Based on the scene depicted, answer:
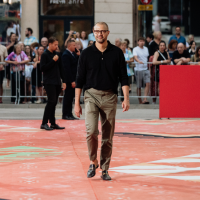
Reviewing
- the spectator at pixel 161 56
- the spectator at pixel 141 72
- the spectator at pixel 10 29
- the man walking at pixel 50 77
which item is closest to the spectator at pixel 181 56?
the spectator at pixel 161 56

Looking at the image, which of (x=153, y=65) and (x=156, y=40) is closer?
(x=153, y=65)

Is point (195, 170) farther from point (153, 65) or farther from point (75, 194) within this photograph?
point (153, 65)

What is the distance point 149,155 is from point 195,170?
1.19m

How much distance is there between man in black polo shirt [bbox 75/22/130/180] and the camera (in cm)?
594

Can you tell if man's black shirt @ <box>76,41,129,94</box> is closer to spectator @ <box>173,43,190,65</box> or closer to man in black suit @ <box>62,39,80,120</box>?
man in black suit @ <box>62,39,80,120</box>

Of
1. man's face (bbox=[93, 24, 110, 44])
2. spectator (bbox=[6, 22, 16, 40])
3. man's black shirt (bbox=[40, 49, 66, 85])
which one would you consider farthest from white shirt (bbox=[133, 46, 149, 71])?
man's face (bbox=[93, 24, 110, 44])

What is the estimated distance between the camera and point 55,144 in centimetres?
862

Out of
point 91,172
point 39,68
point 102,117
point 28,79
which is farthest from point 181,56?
point 91,172

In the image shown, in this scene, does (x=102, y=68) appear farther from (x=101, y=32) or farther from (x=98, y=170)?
(x=98, y=170)

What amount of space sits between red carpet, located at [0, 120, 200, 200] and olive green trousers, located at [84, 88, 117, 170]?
318 mm

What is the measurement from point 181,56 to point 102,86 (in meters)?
9.24

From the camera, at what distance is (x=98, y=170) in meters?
6.52

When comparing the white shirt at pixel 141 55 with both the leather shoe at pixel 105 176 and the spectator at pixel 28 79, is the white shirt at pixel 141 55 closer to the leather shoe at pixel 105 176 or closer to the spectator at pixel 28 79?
the spectator at pixel 28 79

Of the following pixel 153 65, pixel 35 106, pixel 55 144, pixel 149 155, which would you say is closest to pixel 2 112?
→ pixel 35 106
